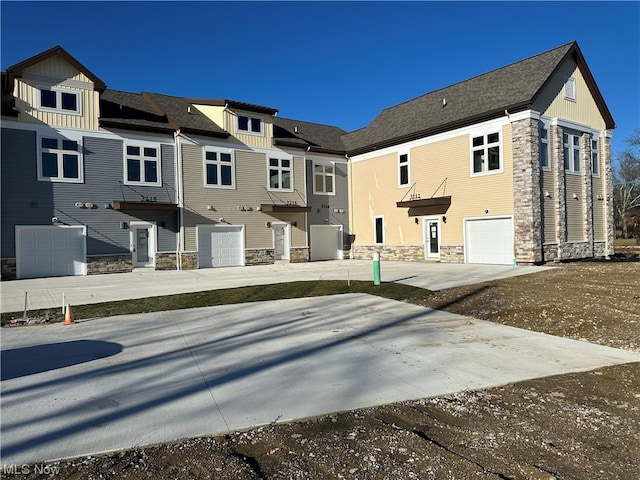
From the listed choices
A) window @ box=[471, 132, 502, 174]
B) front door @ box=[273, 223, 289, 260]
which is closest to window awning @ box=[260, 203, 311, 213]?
front door @ box=[273, 223, 289, 260]

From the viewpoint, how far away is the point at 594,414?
3742 mm

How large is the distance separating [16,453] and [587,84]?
84.4ft

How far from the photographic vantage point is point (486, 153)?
18969 mm

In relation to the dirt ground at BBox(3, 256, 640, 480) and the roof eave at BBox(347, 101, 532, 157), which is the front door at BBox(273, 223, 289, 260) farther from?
the dirt ground at BBox(3, 256, 640, 480)

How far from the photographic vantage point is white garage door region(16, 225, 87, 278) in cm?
1654

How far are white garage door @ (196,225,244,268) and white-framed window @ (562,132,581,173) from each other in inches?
656

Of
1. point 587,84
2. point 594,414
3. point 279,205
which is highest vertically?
point 587,84

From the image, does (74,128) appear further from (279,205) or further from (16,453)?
(16,453)

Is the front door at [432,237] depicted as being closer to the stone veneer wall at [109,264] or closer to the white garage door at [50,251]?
the stone veneer wall at [109,264]

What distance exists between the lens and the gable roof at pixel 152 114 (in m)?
18.9

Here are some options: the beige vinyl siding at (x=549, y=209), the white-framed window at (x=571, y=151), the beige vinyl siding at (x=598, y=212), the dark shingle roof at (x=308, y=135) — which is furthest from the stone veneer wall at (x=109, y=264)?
the beige vinyl siding at (x=598, y=212)

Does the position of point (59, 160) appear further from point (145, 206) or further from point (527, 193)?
point (527, 193)

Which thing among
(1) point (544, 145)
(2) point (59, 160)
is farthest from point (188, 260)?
(1) point (544, 145)

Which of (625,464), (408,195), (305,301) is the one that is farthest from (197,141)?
(625,464)
